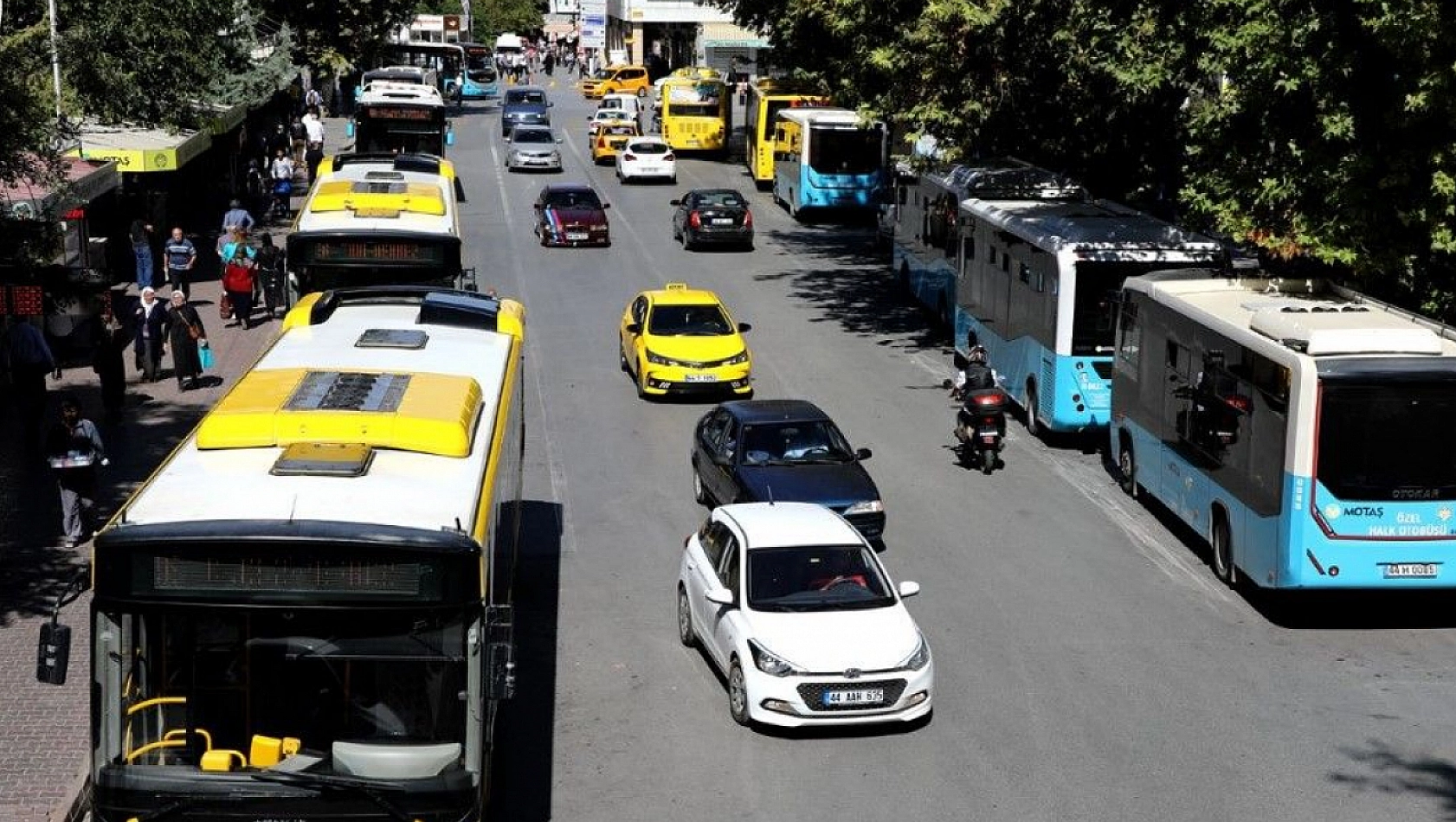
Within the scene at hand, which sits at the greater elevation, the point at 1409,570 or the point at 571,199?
the point at 571,199

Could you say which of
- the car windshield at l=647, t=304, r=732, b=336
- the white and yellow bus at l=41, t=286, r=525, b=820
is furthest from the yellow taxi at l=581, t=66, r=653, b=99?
the white and yellow bus at l=41, t=286, r=525, b=820

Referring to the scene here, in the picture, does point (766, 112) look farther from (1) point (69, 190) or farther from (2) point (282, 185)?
(1) point (69, 190)

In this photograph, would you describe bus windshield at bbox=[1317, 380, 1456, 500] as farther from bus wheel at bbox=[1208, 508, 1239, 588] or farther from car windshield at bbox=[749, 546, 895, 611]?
car windshield at bbox=[749, 546, 895, 611]

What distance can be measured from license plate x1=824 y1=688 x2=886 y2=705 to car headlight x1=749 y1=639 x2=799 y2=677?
348 mm

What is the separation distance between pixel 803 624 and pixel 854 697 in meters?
0.78

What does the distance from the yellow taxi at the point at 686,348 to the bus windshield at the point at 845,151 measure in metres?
19.4

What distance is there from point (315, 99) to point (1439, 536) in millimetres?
51741

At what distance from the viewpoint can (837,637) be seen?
49.7 feet

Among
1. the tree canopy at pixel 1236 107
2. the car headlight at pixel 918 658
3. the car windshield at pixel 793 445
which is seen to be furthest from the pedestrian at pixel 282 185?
the car headlight at pixel 918 658

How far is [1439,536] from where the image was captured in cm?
1798

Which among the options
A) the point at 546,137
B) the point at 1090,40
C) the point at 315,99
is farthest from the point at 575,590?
the point at 315,99

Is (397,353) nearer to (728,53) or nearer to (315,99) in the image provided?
(315,99)

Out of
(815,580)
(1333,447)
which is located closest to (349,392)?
(815,580)

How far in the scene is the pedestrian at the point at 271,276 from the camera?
3506 centimetres
